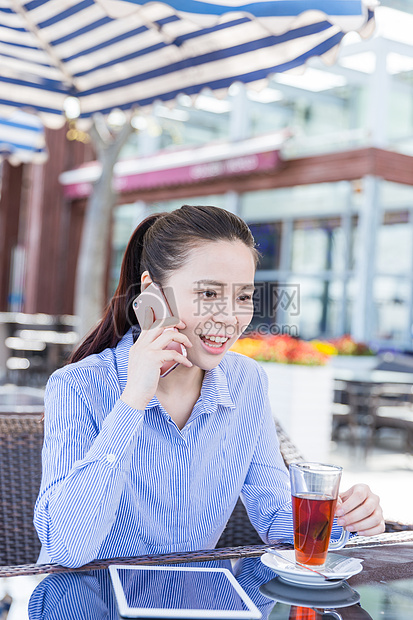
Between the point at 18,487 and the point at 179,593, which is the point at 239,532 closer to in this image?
the point at 18,487

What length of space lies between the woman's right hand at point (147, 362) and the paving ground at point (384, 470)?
3.26 metres

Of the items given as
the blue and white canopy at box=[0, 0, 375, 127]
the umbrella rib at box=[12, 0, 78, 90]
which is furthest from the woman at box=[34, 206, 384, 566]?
the umbrella rib at box=[12, 0, 78, 90]

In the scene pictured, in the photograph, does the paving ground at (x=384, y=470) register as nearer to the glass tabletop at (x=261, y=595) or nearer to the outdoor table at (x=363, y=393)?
the outdoor table at (x=363, y=393)

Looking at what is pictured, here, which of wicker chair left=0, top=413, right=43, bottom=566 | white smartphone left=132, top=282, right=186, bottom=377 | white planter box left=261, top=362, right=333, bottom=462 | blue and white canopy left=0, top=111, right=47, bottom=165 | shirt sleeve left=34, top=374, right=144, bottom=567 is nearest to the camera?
shirt sleeve left=34, top=374, right=144, bottom=567

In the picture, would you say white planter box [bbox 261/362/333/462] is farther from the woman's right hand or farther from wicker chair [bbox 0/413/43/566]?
the woman's right hand

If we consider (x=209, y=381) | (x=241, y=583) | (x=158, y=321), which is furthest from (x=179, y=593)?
(x=209, y=381)

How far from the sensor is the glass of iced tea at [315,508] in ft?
3.93

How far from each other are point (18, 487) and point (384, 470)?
4812 mm

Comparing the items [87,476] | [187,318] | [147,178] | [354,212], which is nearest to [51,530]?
[87,476]

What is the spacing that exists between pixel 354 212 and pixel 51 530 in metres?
10.4

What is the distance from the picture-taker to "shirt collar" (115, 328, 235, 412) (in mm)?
1629

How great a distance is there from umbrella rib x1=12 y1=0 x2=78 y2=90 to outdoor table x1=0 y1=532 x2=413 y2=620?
10.0 feet

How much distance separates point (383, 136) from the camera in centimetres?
993

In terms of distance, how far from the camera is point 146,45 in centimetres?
354
